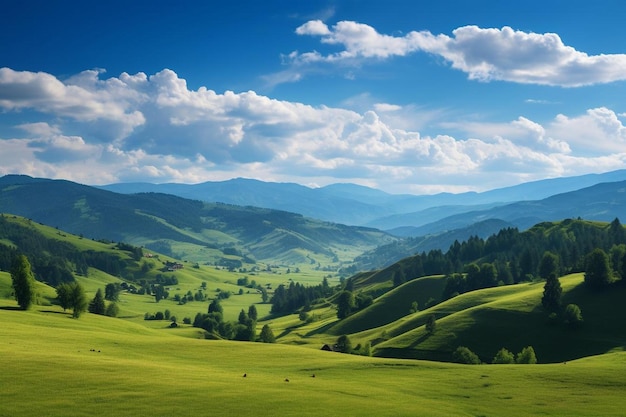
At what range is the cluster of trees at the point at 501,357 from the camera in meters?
97.9

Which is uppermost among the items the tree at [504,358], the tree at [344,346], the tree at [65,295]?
the tree at [65,295]

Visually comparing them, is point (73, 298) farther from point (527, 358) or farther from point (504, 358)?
point (527, 358)

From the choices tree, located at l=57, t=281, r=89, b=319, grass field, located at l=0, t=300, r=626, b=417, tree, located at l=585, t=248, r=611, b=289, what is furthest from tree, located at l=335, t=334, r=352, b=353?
tree, located at l=585, t=248, r=611, b=289

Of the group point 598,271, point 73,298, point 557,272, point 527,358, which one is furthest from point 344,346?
point 557,272

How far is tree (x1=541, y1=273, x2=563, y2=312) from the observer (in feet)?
422

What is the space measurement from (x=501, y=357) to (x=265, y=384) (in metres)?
63.1

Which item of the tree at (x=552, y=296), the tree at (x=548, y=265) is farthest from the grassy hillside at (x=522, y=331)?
the tree at (x=548, y=265)

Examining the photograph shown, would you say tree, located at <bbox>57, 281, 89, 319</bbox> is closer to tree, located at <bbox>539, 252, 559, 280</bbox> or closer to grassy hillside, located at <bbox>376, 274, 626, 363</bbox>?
grassy hillside, located at <bbox>376, 274, 626, 363</bbox>

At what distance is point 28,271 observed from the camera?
120 metres

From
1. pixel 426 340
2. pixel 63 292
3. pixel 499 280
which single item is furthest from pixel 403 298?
pixel 63 292

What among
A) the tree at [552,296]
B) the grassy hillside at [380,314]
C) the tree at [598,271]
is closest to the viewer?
the tree at [552,296]

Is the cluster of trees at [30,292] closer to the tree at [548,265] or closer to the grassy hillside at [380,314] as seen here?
the grassy hillside at [380,314]

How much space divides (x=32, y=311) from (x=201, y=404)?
84898 mm

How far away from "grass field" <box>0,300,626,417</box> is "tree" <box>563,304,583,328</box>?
4182cm
